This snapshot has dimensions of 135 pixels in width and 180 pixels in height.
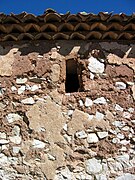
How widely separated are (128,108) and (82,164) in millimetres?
859

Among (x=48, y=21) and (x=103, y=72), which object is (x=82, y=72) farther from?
(x=48, y=21)

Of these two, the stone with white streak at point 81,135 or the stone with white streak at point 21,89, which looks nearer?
the stone with white streak at point 81,135

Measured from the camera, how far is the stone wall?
13.9 ft

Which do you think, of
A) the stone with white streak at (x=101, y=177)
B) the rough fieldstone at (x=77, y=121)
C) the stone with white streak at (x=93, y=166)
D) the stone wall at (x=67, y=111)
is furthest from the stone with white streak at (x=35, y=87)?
the stone with white streak at (x=101, y=177)

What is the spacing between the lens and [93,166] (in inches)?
166

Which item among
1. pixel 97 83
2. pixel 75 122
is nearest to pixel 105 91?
pixel 97 83

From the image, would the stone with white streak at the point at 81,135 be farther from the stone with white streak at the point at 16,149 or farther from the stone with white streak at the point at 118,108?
the stone with white streak at the point at 16,149

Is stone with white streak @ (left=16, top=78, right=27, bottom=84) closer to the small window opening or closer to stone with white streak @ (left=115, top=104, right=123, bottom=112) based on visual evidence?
the small window opening

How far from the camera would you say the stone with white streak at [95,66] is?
4.64 meters

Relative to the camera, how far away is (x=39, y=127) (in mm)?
4336

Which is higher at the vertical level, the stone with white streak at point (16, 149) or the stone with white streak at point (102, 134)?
the stone with white streak at point (102, 134)

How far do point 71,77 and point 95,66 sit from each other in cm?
38

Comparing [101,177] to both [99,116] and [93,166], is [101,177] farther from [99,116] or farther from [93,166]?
[99,116]

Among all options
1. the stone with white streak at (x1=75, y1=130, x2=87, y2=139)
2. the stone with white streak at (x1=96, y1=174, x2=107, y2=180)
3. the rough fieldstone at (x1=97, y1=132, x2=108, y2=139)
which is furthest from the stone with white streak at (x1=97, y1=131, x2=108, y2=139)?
the stone with white streak at (x1=96, y1=174, x2=107, y2=180)
